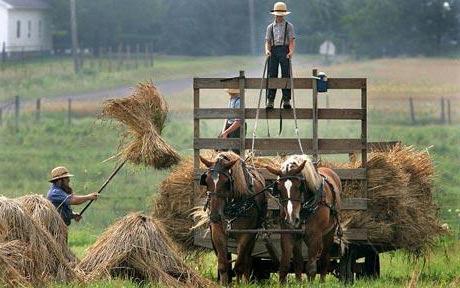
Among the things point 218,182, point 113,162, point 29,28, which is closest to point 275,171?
point 218,182

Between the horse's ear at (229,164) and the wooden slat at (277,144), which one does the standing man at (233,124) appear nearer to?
the wooden slat at (277,144)

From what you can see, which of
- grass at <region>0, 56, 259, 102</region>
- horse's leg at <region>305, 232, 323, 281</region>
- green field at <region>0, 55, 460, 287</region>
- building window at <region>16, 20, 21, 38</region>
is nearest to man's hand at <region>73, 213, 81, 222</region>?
green field at <region>0, 55, 460, 287</region>

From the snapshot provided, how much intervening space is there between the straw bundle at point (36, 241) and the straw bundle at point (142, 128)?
10.1 ft

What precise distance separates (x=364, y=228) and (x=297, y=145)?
47.0 inches

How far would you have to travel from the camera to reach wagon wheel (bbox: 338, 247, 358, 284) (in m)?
17.5

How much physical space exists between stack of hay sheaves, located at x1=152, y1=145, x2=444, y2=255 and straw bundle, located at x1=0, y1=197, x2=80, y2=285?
2.66 meters

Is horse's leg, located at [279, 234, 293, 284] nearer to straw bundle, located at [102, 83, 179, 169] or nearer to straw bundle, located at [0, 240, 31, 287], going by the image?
straw bundle, located at [102, 83, 179, 169]

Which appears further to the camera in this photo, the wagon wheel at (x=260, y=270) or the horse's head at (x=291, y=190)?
the wagon wheel at (x=260, y=270)

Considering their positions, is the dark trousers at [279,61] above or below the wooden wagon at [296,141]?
above

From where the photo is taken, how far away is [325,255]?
55.7 feet

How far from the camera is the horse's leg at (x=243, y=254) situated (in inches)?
650

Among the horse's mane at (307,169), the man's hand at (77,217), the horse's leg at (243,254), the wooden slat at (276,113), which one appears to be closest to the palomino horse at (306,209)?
the horse's mane at (307,169)

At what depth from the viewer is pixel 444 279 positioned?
1756cm

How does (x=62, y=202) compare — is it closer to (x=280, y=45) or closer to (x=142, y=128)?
(x=142, y=128)
